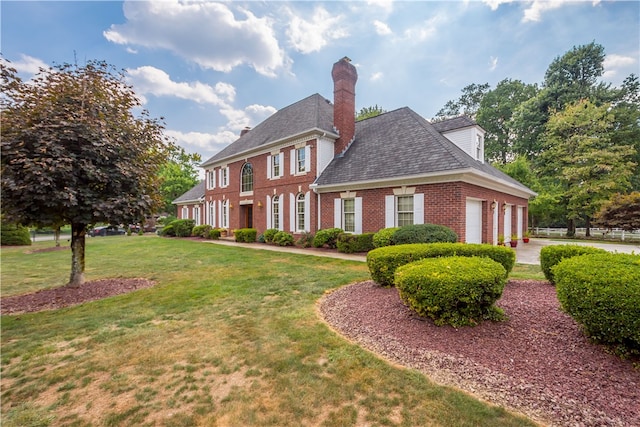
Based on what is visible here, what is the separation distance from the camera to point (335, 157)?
50.3ft

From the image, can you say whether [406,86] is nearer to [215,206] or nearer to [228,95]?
[228,95]

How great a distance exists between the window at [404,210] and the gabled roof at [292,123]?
6.03 metres

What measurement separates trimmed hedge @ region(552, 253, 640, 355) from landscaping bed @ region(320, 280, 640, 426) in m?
0.27

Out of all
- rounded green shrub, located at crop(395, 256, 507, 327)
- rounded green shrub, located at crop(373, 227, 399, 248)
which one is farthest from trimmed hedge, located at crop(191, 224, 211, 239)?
rounded green shrub, located at crop(395, 256, 507, 327)

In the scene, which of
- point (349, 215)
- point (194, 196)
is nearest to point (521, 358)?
point (349, 215)

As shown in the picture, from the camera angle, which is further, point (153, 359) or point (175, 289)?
point (175, 289)

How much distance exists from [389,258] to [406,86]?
47.8ft

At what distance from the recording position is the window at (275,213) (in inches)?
682

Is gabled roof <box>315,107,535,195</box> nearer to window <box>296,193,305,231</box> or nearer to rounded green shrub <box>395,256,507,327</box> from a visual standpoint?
window <box>296,193,305,231</box>

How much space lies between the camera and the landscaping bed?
232 centimetres

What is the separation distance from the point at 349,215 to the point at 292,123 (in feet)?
25.2

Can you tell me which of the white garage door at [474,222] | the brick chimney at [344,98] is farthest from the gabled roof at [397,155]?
the white garage door at [474,222]

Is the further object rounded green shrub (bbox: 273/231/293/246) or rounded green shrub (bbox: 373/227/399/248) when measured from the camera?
rounded green shrub (bbox: 273/231/293/246)

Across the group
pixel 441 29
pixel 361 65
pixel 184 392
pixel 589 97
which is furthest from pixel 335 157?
pixel 589 97
